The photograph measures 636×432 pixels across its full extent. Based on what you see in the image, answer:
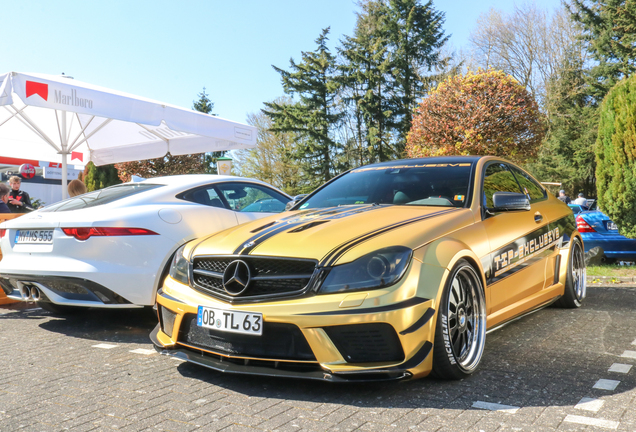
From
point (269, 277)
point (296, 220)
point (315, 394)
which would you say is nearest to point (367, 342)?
point (315, 394)

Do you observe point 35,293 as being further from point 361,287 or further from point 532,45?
point 532,45

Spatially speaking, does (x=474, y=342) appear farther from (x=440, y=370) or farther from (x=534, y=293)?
(x=534, y=293)

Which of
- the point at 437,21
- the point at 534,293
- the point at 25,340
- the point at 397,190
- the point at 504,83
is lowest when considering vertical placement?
the point at 25,340

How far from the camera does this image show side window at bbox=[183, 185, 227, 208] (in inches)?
206

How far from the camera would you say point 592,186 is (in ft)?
121

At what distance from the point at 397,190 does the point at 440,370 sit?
1592mm

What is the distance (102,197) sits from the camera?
510cm

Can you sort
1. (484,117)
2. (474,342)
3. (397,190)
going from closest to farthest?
(474,342) < (397,190) < (484,117)

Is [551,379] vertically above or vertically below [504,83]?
below

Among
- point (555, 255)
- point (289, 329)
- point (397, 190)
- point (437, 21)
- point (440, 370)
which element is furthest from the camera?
point (437, 21)

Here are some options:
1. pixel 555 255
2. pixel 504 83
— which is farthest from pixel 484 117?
pixel 555 255

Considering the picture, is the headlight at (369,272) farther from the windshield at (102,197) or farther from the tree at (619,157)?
the tree at (619,157)

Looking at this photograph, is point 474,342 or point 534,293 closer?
point 474,342

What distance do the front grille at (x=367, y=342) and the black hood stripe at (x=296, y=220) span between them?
74 cm
